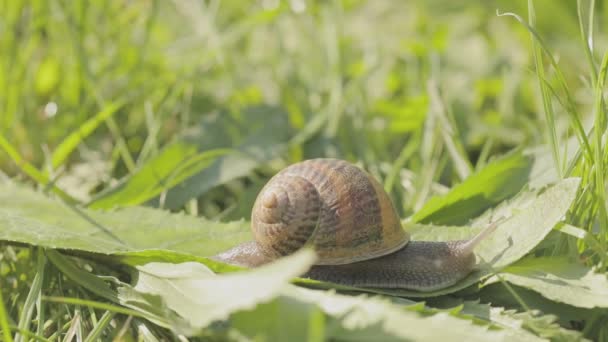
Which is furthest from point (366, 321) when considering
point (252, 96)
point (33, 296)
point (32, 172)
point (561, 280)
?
point (252, 96)

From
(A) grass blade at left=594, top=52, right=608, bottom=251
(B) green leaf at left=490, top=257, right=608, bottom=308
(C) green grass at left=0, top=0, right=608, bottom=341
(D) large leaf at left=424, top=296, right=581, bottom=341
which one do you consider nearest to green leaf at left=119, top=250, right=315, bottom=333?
(C) green grass at left=0, top=0, right=608, bottom=341

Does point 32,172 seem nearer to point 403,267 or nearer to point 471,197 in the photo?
point 403,267

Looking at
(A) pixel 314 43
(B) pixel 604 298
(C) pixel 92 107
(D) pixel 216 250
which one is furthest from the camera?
(A) pixel 314 43

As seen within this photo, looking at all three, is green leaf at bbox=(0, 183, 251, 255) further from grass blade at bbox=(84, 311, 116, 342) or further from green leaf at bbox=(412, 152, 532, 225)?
green leaf at bbox=(412, 152, 532, 225)

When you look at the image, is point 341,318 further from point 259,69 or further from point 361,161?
point 259,69

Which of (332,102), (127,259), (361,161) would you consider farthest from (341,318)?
(332,102)

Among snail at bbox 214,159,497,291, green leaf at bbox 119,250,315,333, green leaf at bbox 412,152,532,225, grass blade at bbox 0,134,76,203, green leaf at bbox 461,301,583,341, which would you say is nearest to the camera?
green leaf at bbox 119,250,315,333
